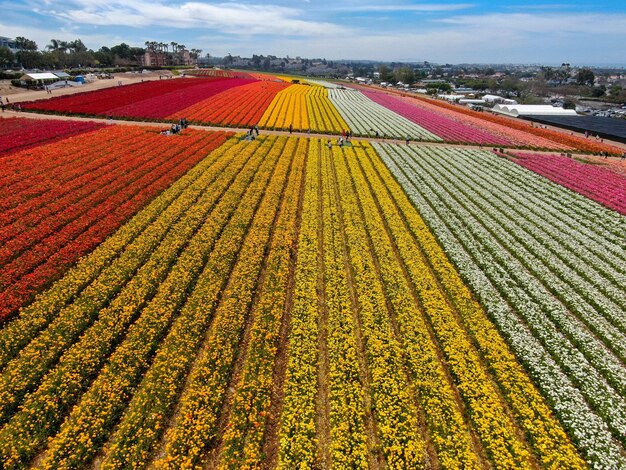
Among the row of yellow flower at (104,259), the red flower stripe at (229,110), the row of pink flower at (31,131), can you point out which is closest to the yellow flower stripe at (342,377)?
the row of yellow flower at (104,259)

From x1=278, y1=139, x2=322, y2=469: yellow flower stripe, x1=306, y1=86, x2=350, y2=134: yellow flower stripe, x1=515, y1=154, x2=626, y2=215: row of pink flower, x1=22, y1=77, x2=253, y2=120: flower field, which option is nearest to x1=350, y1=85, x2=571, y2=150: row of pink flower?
x1=515, y1=154, x2=626, y2=215: row of pink flower

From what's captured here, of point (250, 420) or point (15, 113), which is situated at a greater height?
point (15, 113)

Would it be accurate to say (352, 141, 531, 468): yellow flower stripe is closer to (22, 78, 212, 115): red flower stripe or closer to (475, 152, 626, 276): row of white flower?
(475, 152, 626, 276): row of white flower

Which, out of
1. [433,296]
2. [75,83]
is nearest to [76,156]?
[433,296]

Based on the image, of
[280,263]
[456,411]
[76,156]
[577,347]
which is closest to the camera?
[456,411]

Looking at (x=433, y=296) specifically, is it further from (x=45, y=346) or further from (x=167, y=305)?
(x=45, y=346)

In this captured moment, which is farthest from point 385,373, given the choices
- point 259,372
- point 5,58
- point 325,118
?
point 5,58

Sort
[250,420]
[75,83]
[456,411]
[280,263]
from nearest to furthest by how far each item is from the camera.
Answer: [250,420] → [456,411] → [280,263] → [75,83]

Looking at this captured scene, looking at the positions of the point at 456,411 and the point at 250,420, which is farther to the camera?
the point at 456,411
